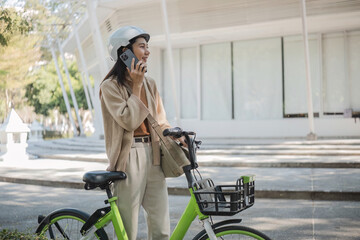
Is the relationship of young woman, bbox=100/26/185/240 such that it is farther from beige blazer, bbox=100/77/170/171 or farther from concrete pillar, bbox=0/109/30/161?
concrete pillar, bbox=0/109/30/161

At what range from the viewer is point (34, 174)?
11906mm

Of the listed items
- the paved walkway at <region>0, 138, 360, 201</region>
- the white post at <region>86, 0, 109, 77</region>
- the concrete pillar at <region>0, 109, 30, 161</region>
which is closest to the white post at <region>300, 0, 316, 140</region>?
the paved walkway at <region>0, 138, 360, 201</region>

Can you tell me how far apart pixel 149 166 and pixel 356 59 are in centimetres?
1823

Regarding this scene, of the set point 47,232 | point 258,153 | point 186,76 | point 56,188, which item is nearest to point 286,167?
point 258,153

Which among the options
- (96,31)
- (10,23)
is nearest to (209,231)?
(10,23)

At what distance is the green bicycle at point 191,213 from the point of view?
281 centimetres

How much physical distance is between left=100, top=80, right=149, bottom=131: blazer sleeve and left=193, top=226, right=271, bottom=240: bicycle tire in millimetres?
844

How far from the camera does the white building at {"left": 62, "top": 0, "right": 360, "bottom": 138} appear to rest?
19078 mm

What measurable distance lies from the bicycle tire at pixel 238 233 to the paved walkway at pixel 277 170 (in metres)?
5.48

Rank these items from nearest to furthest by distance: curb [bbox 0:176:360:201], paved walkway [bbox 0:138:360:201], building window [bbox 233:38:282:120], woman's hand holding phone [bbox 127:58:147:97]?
woman's hand holding phone [bbox 127:58:147:97] → curb [bbox 0:176:360:201] → paved walkway [bbox 0:138:360:201] → building window [bbox 233:38:282:120]

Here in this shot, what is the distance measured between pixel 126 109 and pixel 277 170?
8907mm

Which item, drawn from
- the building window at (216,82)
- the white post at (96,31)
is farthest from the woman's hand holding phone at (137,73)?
the building window at (216,82)

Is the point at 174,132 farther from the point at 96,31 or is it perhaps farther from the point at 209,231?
the point at 96,31

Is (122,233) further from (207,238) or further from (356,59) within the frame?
(356,59)
